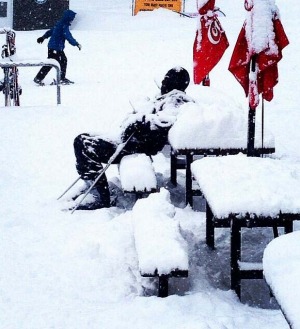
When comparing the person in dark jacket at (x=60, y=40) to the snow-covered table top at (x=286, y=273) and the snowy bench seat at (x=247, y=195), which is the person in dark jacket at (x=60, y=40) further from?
the snow-covered table top at (x=286, y=273)

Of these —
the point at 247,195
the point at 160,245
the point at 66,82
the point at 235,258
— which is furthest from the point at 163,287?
the point at 66,82

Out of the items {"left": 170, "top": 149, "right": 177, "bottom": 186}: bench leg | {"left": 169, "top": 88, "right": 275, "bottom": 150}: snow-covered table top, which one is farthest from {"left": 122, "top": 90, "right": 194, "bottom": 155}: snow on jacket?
{"left": 170, "top": 149, "right": 177, "bottom": 186}: bench leg

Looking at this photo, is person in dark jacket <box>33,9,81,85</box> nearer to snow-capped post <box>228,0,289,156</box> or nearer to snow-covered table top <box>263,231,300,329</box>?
snow-capped post <box>228,0,289,156</box>

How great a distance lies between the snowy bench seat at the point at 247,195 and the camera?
12.8 ft

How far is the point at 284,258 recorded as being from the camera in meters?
2.92

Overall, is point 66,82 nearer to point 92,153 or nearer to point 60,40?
point 60,40

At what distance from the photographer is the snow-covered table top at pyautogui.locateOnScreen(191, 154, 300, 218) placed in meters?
3.90

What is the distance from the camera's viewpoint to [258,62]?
5.27 meters

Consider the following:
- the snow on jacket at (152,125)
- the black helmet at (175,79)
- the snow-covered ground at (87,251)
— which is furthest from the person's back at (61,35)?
the snow on jacket at (152,125)

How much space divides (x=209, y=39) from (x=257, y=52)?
1.95m

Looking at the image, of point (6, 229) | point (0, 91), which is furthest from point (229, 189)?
point (0, 91)

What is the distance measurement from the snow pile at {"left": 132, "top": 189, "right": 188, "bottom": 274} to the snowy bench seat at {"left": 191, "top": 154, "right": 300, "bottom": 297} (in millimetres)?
339

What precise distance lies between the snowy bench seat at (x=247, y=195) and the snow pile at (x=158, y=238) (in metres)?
0.34

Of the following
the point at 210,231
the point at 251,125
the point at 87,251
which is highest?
the point at 251,125
